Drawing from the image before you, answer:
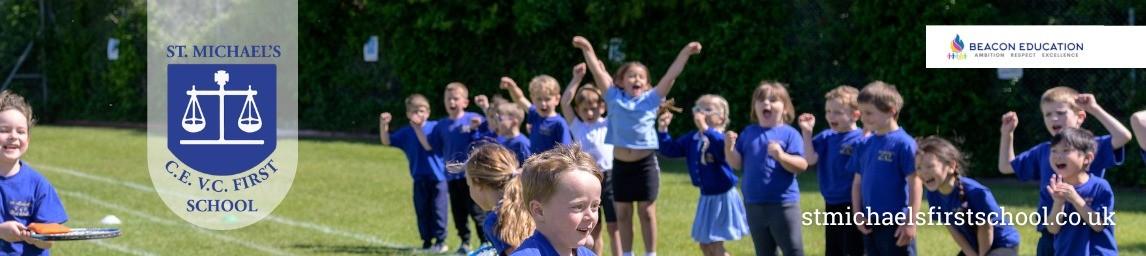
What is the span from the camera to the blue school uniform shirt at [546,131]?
9.64 m

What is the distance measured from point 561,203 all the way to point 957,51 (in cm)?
1187

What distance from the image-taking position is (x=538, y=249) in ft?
12.2

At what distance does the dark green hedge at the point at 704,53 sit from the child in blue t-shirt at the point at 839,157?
251 inches

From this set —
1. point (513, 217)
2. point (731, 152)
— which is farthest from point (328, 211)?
point (513, 217)

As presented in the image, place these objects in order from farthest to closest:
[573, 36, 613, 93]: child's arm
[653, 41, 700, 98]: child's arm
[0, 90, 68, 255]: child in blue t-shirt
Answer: [573, 36, 613, 93]: child's arm
[653, 41, 700, 98]: child's arm
[0, 90, 68, 255]: child in blue t-shirt

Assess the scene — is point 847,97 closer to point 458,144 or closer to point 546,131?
point 546,131

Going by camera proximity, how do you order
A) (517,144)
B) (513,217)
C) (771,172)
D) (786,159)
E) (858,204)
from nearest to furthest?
(513,217) < (858,204) < (786,159) < (771,172) < (517,144)

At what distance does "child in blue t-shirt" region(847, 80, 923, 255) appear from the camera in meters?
7.32

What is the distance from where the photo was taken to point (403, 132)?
1082cm

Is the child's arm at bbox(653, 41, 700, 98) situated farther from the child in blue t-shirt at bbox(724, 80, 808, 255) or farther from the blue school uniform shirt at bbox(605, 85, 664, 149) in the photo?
the child in blue t-shirt at bbox(724, 80, 808, 255)

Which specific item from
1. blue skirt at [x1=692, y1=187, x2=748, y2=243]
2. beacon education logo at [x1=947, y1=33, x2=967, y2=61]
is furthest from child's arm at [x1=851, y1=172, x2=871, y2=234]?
beacon education logo at [x1=947, y1=33, x2=967, y2=61]

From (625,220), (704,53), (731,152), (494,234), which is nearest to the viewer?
(494,234)

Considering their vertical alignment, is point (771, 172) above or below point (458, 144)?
below

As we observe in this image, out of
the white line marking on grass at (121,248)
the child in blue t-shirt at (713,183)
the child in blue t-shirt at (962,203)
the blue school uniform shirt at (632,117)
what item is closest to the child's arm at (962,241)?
the child in blue t-shirt at (962,203)
